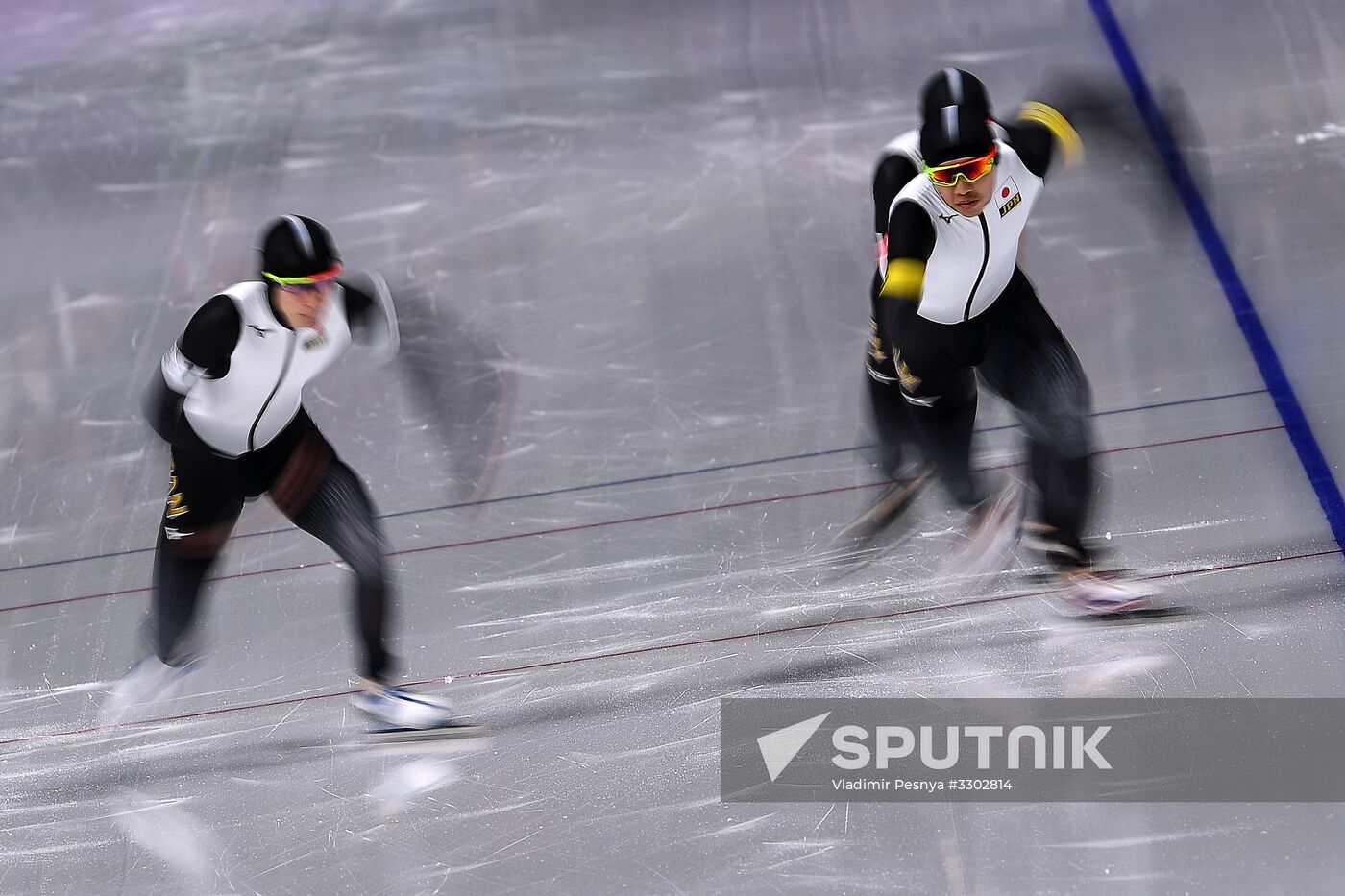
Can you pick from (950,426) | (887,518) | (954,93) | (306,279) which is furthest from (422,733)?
(954,93)

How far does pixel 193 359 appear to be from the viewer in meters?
2.73

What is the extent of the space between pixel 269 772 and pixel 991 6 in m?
3.99

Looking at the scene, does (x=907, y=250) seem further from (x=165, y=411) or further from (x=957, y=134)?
(x=165, y=411)

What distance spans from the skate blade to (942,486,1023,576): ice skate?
49.0 inches

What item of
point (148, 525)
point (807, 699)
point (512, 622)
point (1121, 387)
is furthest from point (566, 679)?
point (1121, 387)

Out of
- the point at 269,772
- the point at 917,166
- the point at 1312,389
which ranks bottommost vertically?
the point at 269,772

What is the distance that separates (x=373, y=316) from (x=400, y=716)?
0.94 m

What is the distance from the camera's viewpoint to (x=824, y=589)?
336 centimetres

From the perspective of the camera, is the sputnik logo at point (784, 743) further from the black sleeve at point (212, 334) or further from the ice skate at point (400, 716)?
the black sleeve at point (212, 334)

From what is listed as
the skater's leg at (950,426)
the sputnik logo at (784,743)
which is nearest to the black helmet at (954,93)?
the skater's leg at (950,426)

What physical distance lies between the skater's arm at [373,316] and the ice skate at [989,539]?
4.84 feet

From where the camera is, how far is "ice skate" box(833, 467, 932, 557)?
11.4 ft

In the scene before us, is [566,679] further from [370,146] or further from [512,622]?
[370,146]

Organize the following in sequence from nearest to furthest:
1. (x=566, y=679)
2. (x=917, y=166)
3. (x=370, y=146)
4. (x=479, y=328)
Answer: (x=917, y=166) < (x=566, y=679) < (x=479, y=328) < (x=370, y=146)
